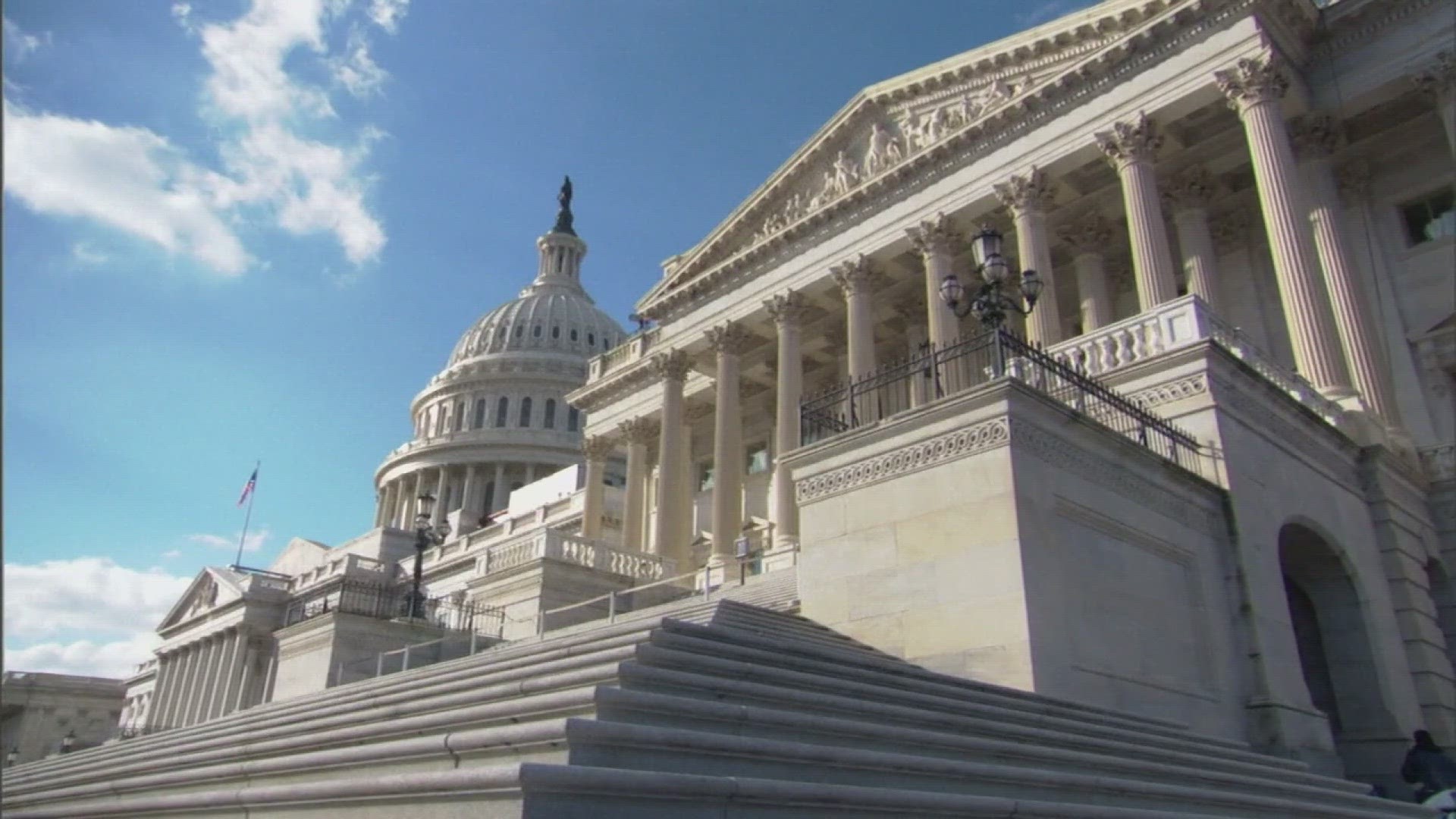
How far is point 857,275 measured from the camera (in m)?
33.8

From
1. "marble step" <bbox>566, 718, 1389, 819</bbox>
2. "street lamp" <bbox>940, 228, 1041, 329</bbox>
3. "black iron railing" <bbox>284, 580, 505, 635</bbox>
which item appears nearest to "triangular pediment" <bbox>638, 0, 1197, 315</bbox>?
"street lamp" <bbox>940, 228, 1041, 329</bbox>

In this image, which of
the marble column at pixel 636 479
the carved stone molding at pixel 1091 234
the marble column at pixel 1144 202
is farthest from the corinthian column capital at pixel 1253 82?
the marble column at pixel 636 479

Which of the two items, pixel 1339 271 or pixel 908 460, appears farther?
pixel 1339 271

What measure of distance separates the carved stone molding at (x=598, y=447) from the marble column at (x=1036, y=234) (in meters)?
23.2

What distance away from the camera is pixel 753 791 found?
20.8ft

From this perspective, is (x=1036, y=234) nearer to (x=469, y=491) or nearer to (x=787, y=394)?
(x=787, y=394)

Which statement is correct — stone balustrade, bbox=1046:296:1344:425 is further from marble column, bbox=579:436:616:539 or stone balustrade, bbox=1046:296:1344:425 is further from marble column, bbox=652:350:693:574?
marble column, bbox=579:436:616:539

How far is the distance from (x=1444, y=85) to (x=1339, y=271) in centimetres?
513

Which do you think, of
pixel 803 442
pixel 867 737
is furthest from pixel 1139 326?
pixel 867 737

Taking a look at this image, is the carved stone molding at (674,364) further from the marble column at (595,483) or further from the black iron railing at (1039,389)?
the black iron railing at (1039,389)

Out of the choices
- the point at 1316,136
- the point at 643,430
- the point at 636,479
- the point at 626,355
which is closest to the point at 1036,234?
the point at 1316,136

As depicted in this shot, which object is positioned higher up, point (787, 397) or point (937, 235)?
point (937, 235)

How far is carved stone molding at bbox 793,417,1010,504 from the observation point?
13.0m

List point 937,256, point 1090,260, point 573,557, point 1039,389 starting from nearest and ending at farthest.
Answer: point 1039,389, point 1090,260, point 937,256, point 573,557
